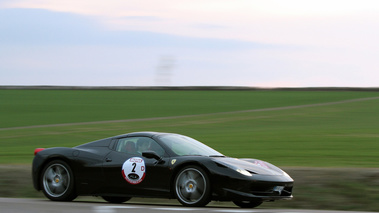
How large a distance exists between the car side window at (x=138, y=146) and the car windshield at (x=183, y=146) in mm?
154

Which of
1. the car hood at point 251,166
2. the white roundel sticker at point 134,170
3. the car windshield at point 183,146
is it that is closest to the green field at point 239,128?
the car hood at point 251,166

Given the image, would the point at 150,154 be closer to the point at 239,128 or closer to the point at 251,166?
the point at 251,166

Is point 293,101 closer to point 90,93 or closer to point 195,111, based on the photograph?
point 195,111

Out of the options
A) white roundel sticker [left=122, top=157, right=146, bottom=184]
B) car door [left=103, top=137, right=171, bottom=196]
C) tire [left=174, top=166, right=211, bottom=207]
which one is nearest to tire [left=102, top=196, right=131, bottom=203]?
car door [left=103, top=137, right=171, bottom=196]

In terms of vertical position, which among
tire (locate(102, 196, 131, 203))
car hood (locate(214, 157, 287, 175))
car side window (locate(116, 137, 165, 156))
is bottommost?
tire (locate(102, 196, 131, 203))

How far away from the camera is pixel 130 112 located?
38844 millimetres

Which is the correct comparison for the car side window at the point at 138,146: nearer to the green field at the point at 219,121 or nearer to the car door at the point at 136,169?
the car door at the point at 136,169

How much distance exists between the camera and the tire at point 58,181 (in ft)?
33.9

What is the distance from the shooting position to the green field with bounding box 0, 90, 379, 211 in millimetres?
11195

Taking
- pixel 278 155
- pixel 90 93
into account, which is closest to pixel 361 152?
pixel 278 155

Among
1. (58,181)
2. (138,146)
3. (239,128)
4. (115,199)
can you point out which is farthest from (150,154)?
(239,128)

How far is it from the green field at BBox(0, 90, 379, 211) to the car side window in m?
2.35

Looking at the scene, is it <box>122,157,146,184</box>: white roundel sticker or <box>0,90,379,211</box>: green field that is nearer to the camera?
<box>122,157,146,184</box>: white roundel sticker

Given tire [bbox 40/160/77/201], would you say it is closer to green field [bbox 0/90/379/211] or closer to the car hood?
green field [bbox 0/90/379/211]
